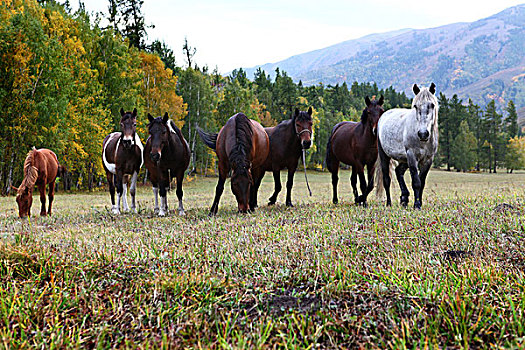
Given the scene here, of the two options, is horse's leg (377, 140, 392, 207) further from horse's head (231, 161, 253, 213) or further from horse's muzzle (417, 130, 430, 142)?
horse's head (231, 161, 253, 213)

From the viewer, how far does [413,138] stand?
311 inches

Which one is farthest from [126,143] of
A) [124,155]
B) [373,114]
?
[373,114]

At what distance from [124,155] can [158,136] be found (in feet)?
6.72

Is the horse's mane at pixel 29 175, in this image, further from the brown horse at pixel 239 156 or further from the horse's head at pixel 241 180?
the horse's head at pixel 241 180

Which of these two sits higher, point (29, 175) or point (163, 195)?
point (29, 175)

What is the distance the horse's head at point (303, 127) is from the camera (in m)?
Result: 9.73

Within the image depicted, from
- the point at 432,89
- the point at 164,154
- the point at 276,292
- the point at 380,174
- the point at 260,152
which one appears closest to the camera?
the point at 276,292

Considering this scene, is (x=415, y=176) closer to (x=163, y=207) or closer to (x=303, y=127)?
(x=303, y=127)

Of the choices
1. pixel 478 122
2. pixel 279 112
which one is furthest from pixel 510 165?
pixel 279 112

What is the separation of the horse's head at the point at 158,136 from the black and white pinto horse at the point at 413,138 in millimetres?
5177

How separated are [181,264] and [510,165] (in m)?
85.8

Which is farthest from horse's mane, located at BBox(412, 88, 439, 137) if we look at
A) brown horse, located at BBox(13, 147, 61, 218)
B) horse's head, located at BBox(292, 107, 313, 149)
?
brown horse, located at BBox(13, 147, 61, 218)

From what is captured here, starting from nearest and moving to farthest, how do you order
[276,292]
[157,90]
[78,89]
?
1. [276,292]
2. [78,89]
3. [157,90]

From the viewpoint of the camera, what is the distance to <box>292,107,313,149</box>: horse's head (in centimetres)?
973
